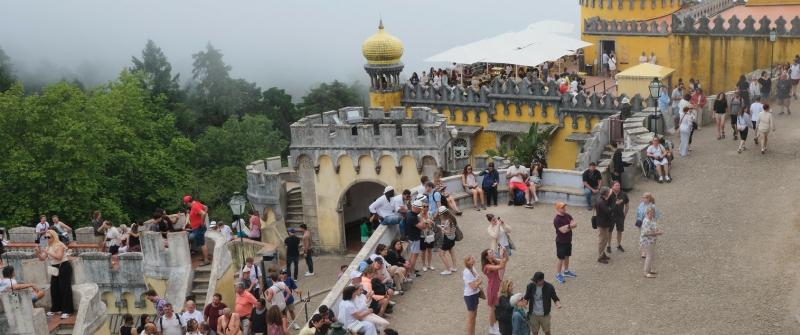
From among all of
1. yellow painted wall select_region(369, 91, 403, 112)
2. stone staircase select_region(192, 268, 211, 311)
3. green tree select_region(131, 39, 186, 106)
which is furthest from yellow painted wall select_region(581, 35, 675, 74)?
green tree select_region(131, 39, 186, 106)

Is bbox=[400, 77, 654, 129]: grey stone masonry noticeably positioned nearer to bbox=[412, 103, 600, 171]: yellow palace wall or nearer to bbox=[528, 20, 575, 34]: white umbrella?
bbox=[412, 103, 600, 171]: yellow palace wall

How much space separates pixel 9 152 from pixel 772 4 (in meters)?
36.8

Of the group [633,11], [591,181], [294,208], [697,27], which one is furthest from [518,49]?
[591,181]

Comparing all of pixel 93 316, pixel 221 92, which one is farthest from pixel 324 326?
pixel 221 92

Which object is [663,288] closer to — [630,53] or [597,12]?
[630,53]

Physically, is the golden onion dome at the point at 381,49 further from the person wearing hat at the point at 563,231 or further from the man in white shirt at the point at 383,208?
the person wearing hat at the point at 563,231

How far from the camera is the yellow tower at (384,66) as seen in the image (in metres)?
35.8

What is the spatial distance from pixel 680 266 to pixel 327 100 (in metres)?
66.7

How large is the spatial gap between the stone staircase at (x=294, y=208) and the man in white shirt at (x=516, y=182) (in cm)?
1323

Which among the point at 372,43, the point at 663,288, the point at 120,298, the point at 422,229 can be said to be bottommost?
the point at 120,298

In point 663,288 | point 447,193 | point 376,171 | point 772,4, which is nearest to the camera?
point 663,288

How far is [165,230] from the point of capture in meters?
22.6

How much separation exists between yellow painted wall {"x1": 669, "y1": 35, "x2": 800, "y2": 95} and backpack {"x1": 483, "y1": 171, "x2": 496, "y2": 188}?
729 inches

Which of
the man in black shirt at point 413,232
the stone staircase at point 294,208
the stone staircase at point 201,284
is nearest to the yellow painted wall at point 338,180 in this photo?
the stone staircase at point 294,208
